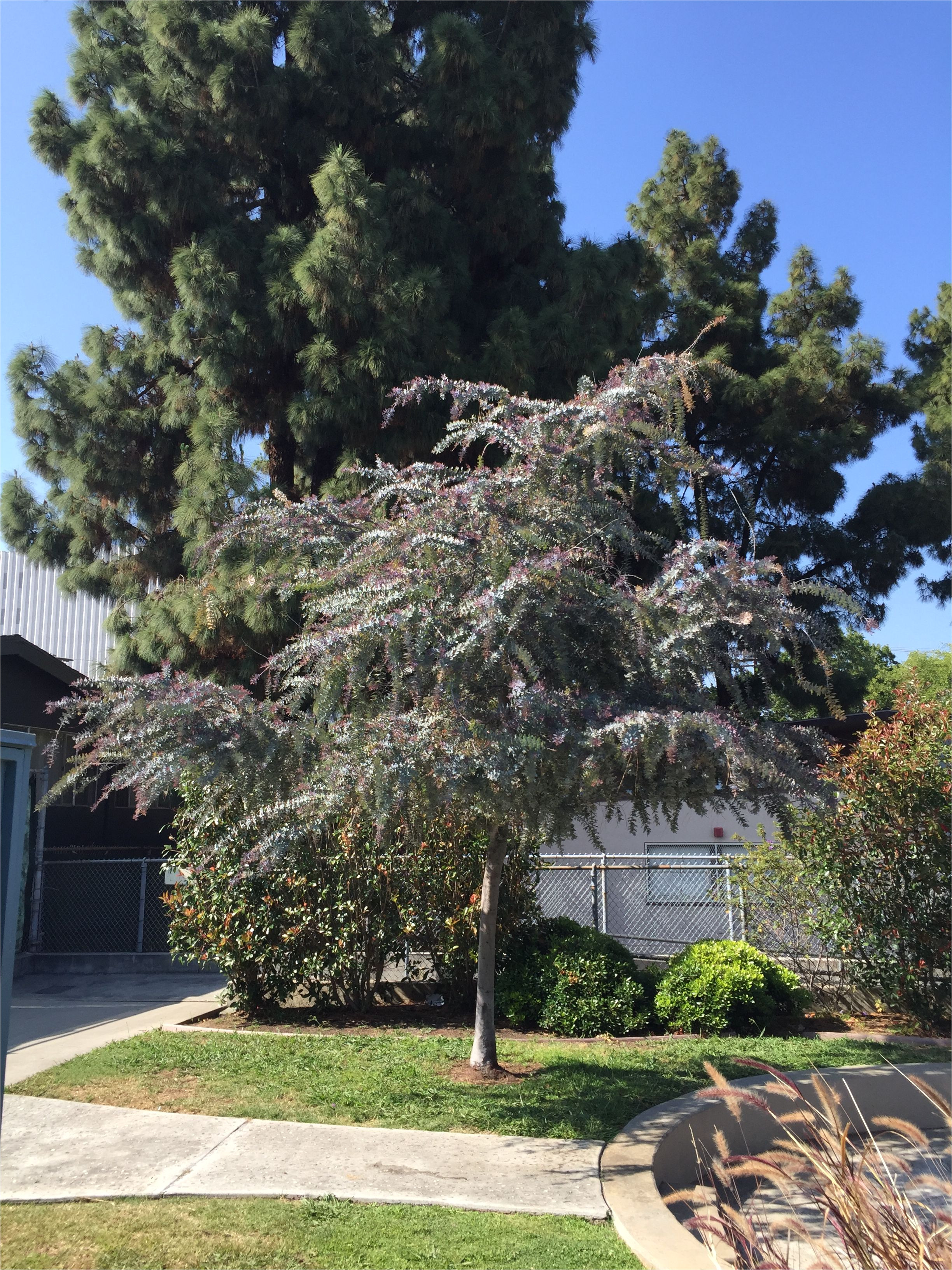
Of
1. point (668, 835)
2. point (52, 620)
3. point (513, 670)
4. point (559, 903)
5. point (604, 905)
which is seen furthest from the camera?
point (52, 620)

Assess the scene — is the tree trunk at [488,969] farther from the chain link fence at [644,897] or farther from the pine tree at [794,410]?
the pine tree at [794,410]

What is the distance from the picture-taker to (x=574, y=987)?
8.66m

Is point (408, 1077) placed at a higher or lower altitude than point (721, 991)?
lower

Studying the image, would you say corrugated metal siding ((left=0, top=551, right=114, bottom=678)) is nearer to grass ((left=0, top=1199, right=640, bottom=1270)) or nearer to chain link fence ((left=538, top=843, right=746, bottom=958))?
chain link fence ((left=538, top=843, right=746, bottom=958))

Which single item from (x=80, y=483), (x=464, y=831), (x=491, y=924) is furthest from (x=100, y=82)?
(x=491, y=924)

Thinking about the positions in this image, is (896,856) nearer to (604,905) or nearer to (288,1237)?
(604,905)

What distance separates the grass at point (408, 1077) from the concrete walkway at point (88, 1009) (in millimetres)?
446

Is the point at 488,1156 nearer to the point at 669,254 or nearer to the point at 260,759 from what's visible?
the point at 260,759

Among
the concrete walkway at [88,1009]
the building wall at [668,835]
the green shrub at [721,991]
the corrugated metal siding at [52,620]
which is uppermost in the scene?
the corrugated metal siding at [52,620]

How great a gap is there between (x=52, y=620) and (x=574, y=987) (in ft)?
71.0

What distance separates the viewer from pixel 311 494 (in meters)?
12.8

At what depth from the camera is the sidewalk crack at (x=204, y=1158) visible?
15.7 ft

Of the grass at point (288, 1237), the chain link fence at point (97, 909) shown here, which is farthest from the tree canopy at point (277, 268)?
the grass at point (288, 1237)

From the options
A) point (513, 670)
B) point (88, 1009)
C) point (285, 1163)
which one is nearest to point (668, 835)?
point (88, 1009)
